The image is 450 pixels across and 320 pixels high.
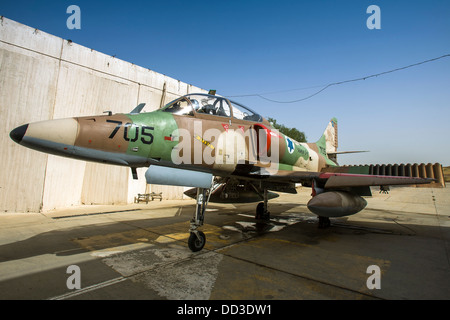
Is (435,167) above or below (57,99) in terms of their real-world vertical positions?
below

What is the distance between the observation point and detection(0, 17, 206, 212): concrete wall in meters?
9.45

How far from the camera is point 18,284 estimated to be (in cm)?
318

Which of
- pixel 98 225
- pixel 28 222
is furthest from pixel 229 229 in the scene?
pixel 28 222

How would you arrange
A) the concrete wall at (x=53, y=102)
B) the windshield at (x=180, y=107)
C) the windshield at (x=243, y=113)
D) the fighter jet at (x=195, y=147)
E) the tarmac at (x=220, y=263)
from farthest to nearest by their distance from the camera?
the concrete wall at (x=53, y=102), the windshield at (x=243, y=113), the windshield at (x=180, y=107), the fighter jet at (x=195, y=147), the tarmac at (x=220, y=263)

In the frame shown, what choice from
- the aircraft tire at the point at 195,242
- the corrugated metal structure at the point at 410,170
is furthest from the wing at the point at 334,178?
the aircraft tire at the point at 195,242

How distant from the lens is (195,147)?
4.82 metres

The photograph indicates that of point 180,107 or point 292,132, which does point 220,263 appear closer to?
point 180,107

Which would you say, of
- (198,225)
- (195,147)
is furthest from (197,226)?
(195,147)

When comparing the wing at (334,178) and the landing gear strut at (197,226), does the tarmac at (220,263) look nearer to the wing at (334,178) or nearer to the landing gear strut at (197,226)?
the landing gear strut at (197,226)

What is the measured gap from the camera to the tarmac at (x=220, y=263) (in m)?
3.08

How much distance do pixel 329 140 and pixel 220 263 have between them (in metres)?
10.0

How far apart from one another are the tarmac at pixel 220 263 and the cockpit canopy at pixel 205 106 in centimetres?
306

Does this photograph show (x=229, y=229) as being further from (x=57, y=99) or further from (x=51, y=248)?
(x=57, y=99)
